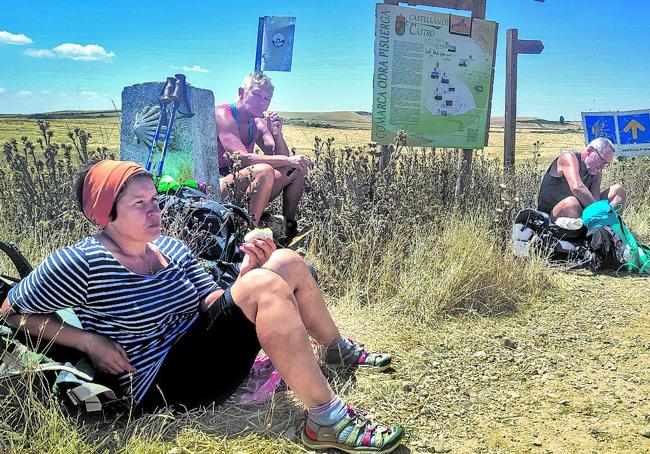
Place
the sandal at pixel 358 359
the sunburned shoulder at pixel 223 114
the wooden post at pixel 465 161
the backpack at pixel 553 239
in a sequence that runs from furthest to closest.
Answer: the wooden post at pixel 465 161 → the sunburned shoulder at pixel 223 114 → the backpack at pixel 553 239 → the sandal at pixel 358 359

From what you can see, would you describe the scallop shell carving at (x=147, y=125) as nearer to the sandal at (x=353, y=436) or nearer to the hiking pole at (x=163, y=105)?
the hiking pole at (x=163, y=105)

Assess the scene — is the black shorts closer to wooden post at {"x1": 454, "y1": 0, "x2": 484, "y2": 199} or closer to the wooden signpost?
wooden post at {"x1": 454, "y1": 0, "x2": 484, "y2": 199}

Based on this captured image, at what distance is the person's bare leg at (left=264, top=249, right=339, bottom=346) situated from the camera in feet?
8.02

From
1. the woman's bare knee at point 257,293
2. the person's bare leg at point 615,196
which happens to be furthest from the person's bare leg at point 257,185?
the person's bare leg at point 615,196

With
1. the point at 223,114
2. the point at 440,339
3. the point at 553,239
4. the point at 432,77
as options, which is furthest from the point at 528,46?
the point at 440,339

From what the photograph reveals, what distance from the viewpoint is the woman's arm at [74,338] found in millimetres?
2119

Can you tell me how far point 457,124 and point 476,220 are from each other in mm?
1828

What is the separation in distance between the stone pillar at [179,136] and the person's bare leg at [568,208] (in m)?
3.22

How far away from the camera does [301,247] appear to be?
470cm

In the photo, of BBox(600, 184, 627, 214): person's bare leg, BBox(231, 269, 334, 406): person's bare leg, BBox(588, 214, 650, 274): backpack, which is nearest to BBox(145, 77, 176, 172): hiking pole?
BBox(231, 269, 334, 406): person's bare leg

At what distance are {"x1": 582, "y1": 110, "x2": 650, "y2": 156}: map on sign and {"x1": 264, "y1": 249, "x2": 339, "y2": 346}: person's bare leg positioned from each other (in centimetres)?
654

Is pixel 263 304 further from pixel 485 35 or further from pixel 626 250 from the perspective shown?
pixel 485 35

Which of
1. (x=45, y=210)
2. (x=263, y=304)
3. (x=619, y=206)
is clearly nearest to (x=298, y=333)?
(x=263, y=304)

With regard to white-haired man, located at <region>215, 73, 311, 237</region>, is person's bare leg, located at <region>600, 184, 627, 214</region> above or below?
below
